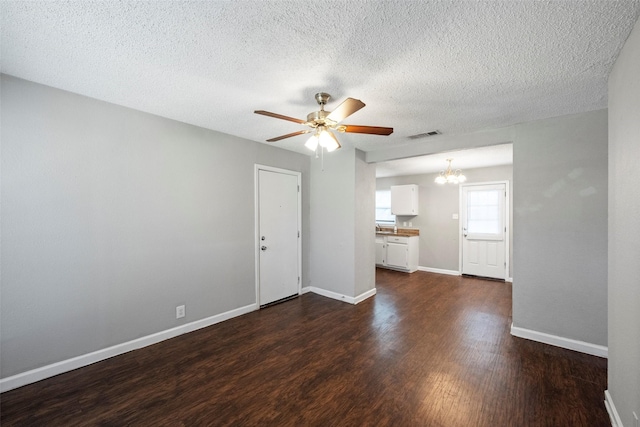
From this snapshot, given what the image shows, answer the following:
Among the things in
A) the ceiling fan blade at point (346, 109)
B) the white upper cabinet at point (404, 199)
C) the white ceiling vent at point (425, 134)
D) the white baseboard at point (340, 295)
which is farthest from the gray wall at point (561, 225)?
the white upper cabinet at point (404, 199)

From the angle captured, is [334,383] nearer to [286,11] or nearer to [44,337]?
[44,337]

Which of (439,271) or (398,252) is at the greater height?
(398,252)

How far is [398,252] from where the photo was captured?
615 centimetres

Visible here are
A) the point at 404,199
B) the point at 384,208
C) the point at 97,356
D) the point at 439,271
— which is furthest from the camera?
the point at 384,208

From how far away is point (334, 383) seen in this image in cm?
216

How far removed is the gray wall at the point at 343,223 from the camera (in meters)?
4.12

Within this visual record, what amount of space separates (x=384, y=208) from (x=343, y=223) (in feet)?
10.9

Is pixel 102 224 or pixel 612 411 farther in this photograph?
pixel 102 224

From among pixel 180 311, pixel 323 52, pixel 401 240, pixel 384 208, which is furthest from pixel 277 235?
pixel 384 208

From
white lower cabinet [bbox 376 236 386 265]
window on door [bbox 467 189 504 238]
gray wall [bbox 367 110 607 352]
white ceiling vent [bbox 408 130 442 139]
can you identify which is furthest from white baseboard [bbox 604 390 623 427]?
white lower cabinet [bbox 376 236 386 265]

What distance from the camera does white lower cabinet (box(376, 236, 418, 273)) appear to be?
6.02 m

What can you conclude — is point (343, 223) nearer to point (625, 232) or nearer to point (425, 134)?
point (425, 134)

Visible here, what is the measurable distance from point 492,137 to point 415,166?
2334 mm

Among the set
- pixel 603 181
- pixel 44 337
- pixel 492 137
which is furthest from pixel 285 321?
pixel 603 181
